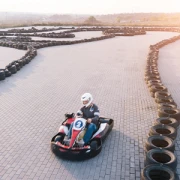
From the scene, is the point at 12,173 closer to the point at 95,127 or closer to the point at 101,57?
the point at 95,127

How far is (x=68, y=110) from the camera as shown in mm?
9836

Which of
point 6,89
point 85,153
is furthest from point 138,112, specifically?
point 6,89

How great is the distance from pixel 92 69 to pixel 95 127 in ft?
32.9

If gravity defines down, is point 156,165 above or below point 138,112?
above

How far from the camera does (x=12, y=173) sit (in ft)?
19.7

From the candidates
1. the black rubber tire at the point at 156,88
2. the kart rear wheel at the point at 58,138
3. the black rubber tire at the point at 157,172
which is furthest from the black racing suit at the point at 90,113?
the black rubber tire at the point at 156,88

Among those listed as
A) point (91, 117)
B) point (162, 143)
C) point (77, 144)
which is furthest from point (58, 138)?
point (162, 143)

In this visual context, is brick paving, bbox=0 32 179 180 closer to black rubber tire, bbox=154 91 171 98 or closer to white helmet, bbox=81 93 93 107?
black rubber tire, bbox=154 91 171 98

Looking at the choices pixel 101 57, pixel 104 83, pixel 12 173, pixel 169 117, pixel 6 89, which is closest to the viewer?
pixel 12 173

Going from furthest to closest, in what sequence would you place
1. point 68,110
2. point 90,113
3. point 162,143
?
1. point 68,110
2. point 90,113
3. point 162,143

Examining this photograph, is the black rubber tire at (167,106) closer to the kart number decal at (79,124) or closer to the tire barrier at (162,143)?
the tire barrier at (162,143)

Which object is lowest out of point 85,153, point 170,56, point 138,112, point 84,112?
point 170,56

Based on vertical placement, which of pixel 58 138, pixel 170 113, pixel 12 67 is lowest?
pixel 12 67

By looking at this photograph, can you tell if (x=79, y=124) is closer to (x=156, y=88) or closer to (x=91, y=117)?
(x=91, y=117)
